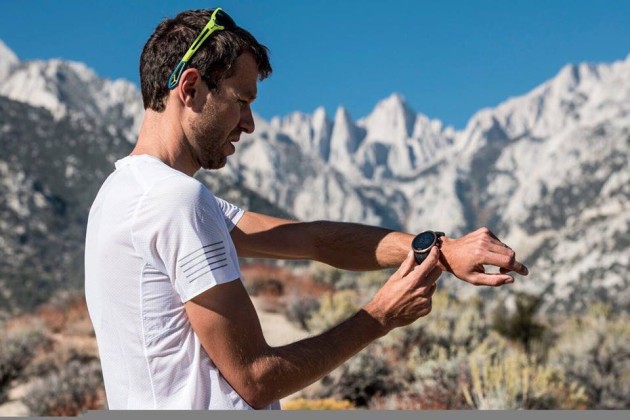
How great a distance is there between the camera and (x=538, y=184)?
13250 cm

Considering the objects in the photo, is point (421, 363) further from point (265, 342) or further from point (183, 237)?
point (183, 237)

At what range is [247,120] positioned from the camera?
81.7 inches

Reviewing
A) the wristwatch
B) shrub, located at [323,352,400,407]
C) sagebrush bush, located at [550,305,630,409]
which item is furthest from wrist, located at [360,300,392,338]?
sagebrush bush, located at [550,305,630,409]

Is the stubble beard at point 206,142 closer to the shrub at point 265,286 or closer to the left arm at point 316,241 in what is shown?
the left arm at point 316,241

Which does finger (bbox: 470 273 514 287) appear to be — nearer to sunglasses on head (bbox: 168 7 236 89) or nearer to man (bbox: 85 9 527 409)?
man (bbox: 85 9 527 409)

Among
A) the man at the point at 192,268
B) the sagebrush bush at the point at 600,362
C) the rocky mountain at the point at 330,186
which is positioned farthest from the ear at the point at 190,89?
the rocky mountain at the point at 330,186

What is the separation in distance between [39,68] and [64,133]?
223ft

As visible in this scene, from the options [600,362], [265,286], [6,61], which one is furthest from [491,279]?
[6,61]

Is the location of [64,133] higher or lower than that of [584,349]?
higher

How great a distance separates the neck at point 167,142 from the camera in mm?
1994

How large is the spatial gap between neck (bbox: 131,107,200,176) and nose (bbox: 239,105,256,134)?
0.51ft

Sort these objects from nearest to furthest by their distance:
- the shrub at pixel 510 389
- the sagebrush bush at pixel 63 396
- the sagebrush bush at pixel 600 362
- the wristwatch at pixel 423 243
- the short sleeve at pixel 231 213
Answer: the wristwatch at pixel 423 243 < the short sleeve at pixel 231 213 < the shrub at pixel 510 389 < the sagebrush bush at pixel 63 396 < the sagebrush bush at pixel 600 362

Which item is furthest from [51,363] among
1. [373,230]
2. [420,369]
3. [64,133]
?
[64,133]

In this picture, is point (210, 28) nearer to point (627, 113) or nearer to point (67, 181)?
point (67, 181)
